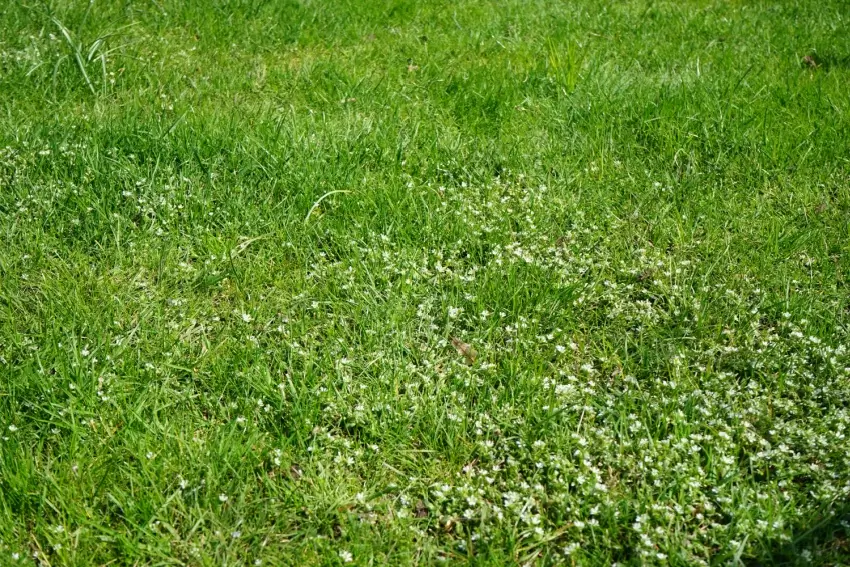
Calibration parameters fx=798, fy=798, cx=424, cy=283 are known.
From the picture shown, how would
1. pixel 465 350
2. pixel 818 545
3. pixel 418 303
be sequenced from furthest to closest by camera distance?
pixel 418 303
pixel 465 350
pixel 818 545

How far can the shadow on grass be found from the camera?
8.31 feet

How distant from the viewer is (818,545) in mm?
2602

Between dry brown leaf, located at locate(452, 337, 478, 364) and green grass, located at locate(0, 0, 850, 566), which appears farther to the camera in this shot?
dry brown leaf, located at locate(452, 337, 478, 364)

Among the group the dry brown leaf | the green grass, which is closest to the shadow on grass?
the green grass

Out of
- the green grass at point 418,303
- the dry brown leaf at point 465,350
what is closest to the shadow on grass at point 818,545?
the green grass at point 418,303

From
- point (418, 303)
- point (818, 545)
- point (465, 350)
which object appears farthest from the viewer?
point (418, 303)

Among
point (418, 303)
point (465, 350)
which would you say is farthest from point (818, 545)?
point (418, 303)

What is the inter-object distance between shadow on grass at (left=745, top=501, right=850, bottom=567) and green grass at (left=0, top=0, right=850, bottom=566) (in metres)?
0.01

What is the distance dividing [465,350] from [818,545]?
58.2 inches

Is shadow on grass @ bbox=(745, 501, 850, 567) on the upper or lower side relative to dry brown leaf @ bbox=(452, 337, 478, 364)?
upper

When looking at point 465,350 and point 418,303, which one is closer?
point 465,350

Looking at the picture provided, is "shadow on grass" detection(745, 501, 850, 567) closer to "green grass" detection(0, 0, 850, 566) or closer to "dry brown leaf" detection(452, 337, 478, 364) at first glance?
"green grass" detection(0, 0, 850, 566)

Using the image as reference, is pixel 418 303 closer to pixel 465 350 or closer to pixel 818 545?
pixel 465 350

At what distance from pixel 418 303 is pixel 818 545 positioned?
1836 mm
